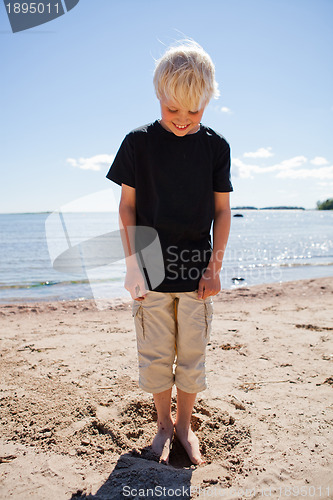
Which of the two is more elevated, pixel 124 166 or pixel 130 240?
pixel 124 166

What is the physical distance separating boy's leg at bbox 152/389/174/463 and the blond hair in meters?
1.54

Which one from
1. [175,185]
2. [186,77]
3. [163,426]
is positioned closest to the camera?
[186,77]

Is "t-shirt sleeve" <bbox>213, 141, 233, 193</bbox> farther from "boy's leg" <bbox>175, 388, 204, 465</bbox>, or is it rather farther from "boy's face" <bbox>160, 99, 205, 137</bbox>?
"boy's leg" <bbox>175, 388, 204, 465</bbox>

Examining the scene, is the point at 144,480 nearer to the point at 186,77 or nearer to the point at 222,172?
the point at 222,172

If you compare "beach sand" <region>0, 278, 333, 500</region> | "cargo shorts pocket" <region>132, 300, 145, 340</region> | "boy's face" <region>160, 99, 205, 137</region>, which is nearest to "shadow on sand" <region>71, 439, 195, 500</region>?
"beach sand" <region>0, 278, 333, 500</region>

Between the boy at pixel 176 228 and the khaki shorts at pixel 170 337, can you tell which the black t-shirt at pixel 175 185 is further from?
the khaki shorts at pixel 170 337

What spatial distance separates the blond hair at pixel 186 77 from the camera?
5.24 feet

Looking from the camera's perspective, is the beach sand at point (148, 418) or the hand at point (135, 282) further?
the hand at point (135, 282)

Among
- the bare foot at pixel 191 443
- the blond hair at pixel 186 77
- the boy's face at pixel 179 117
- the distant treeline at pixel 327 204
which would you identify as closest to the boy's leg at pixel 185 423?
the bare foot at pixel 191 443

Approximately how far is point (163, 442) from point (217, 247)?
1112 millimetres

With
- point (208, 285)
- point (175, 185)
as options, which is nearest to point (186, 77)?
point (175, 185)

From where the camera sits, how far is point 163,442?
1950 millimetres

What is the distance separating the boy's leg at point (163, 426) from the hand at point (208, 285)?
61cm

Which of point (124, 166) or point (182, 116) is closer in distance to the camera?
point (182, 116)
